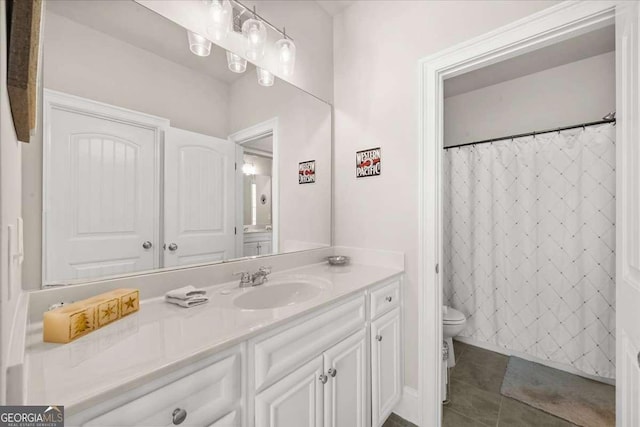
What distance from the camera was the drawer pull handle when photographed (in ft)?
1.99

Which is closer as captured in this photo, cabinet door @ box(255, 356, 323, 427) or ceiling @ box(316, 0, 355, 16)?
cabinet door @ box(255, 356, 323, 427)

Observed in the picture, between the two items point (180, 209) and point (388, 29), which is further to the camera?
point (388, 29)

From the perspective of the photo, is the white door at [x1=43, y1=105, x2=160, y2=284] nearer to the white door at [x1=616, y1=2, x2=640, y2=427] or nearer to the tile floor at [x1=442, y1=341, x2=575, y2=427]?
the white door at [x1=616, y1=2, x2=640, y2=427]

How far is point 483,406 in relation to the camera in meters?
1.63

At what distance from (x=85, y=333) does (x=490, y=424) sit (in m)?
1.97

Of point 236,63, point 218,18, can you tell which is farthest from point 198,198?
point 218,18

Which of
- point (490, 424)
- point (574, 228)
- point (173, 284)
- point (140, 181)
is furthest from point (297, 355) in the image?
point (574, 228)

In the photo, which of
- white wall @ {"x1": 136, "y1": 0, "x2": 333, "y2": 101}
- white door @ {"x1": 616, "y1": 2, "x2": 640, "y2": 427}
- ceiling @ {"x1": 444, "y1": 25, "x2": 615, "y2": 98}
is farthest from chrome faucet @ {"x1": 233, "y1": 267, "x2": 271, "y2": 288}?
ceiling @ {"x1": 444, "y1": 25, "x2": 615, "y2": 98}

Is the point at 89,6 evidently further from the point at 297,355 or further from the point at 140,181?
the point at 297,355

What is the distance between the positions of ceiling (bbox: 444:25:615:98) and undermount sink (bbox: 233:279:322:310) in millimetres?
2403

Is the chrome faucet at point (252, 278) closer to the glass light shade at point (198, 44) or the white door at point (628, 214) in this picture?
the glass light shade at point (198, 44)

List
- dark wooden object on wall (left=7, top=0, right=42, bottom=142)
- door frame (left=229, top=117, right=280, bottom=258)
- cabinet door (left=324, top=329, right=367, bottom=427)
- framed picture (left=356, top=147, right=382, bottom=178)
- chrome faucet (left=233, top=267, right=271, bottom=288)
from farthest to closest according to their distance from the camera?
framed picture (left=356, top=147, right=382, bottom=178) → door frame (left=229, top=117, right=280, bottom=258) → chrome faucet (left=233, top=267, right=271, bottom=288) → cabinet door (left=324, top=329, right=367, bottom=427) → dark wooden object on wall (left=7, top=0, right=42, bottom=142)

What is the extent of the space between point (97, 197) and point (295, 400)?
986mm

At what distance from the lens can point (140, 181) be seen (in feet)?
3.39
